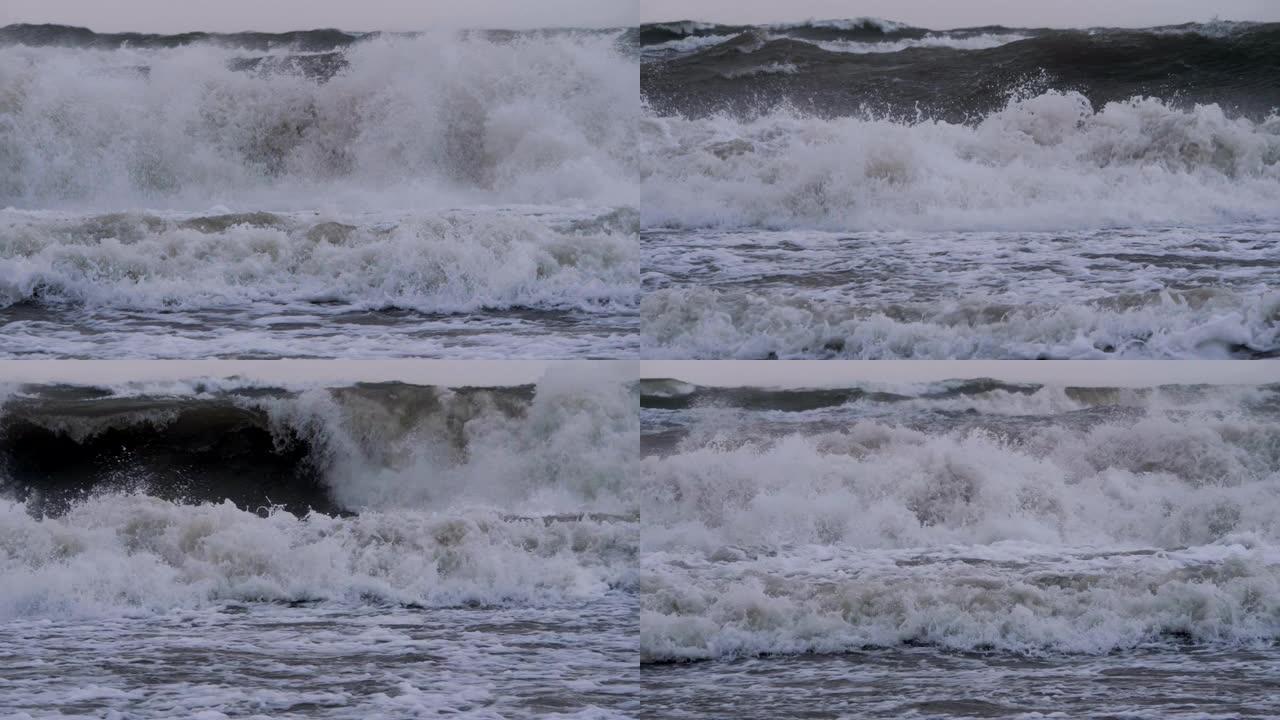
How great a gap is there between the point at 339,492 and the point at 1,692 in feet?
3.13

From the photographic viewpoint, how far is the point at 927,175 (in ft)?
9.70

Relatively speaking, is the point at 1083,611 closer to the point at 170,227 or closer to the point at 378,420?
the point at 378,420

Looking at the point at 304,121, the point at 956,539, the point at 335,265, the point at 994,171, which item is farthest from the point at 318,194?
the point at 956,539

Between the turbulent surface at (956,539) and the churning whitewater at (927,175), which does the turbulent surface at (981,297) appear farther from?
the turbulent surface at (956,539)

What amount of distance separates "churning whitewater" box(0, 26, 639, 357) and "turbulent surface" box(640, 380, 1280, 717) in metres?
0.49

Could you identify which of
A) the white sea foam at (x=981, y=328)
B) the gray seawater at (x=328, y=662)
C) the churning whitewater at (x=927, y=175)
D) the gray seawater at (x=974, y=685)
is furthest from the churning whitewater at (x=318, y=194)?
the gray seawater at (x=974, y=685)

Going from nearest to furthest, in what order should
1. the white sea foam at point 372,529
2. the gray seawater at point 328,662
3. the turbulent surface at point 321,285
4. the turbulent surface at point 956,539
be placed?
the gray seawater at point 328,662 → the turbulent surface at point 956,539 → the turbulent surface at point 321,285 → the white sea foam at point 372,529

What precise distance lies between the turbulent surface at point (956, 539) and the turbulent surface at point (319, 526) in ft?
0.70

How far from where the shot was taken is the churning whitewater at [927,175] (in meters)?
2.82

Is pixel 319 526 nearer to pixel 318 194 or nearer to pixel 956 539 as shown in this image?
pixel 318 194

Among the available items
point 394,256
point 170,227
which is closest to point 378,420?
point 394,256

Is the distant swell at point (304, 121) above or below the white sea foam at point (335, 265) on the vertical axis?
above

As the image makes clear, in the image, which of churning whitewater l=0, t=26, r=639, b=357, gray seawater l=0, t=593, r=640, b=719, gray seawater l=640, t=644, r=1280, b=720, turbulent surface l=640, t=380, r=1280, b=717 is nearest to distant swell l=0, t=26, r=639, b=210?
churning whitewater l=0, t=26, r=639, b=357

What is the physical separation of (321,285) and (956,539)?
1.78 meters
